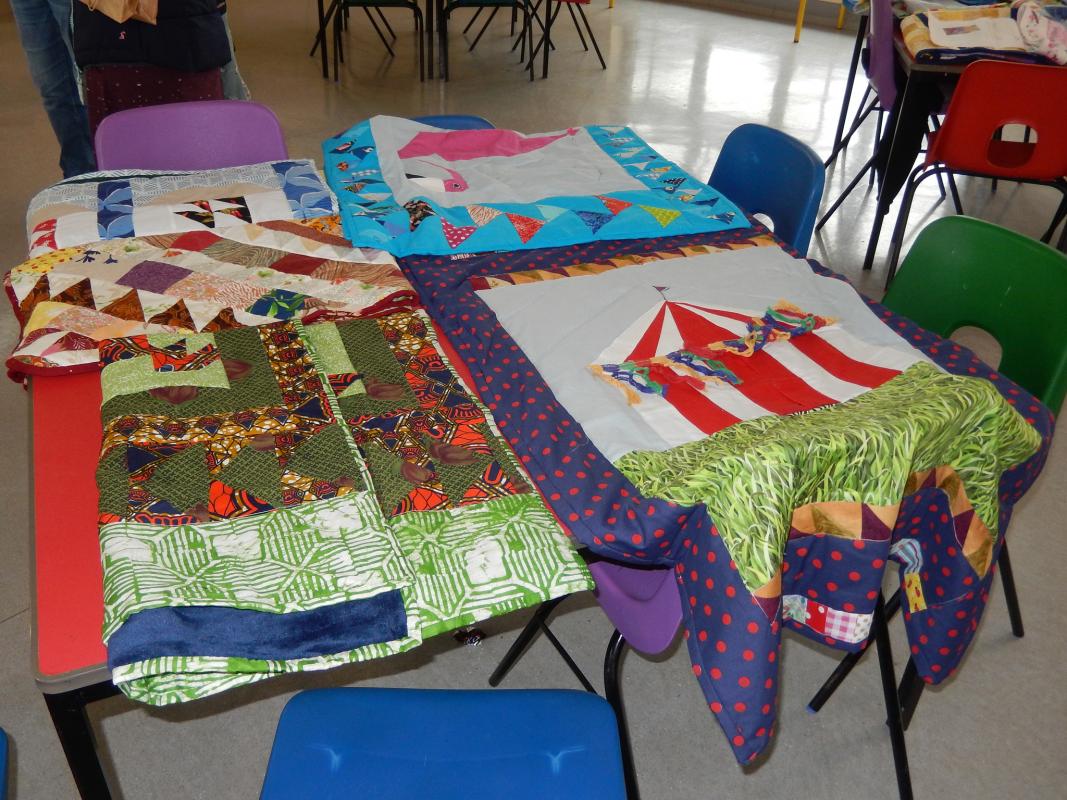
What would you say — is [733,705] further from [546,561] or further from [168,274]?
[168,274]

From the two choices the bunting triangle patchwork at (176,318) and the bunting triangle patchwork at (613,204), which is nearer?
the bunting triangle patchwork at (176,318)

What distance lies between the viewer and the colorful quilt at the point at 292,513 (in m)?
1.03

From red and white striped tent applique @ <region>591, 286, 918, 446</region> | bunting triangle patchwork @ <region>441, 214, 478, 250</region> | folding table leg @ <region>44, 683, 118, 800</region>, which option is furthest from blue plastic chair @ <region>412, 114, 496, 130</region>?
folding table leg @ <region>44, 683, 118, 800</region>

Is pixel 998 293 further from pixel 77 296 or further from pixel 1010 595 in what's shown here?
pixel 77 296

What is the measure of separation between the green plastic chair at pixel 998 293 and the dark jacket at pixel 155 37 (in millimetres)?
2052

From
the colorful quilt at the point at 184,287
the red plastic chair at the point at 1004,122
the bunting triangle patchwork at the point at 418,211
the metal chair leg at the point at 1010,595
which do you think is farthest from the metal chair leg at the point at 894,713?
the red plastic chair at the point at 1004,122

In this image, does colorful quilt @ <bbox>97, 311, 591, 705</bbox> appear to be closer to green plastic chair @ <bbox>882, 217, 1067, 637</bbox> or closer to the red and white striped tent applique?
the red and white striped tent applique

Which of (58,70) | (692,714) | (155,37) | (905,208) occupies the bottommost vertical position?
(692,714)

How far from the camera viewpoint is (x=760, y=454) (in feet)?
3.81

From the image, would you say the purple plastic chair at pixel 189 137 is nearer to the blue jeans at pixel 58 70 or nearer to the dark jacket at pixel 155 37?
the dark jacket at pixel 155 37

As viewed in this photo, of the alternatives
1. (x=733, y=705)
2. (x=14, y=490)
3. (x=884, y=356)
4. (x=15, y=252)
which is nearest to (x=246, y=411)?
(x=733, y=705)

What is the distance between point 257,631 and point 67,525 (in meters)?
0.35

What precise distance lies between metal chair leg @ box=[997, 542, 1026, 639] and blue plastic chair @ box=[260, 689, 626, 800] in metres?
1.15

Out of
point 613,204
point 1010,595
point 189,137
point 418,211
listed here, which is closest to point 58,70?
point 189,137
